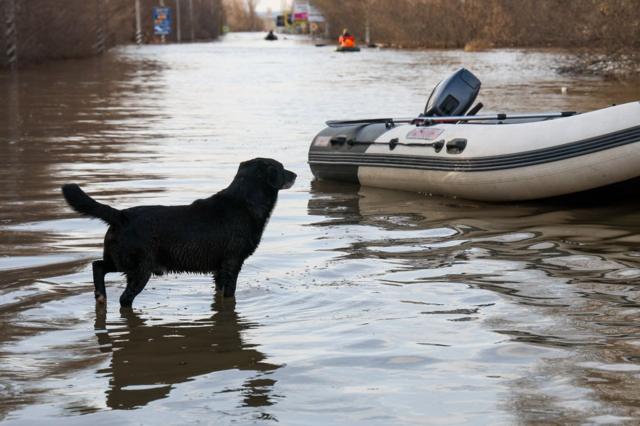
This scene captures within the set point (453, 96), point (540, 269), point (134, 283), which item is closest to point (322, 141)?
point (453, 96)

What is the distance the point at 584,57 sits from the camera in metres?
33.0

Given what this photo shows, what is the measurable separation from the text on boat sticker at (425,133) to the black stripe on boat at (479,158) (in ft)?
0.69

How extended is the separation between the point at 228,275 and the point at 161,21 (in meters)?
81.3

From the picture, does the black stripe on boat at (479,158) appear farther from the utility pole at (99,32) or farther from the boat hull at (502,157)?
the utility pole at (99,32)

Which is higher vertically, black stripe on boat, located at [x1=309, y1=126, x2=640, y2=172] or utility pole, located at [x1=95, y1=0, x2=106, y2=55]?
utility pole, located at [x1=95, y1=0, x2=106, y2=55]

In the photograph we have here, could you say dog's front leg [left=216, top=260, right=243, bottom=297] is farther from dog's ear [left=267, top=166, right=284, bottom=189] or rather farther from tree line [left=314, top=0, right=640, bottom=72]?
tree line [left=314, top=0, right=640, bottom=72]

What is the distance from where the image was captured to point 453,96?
12.7 m

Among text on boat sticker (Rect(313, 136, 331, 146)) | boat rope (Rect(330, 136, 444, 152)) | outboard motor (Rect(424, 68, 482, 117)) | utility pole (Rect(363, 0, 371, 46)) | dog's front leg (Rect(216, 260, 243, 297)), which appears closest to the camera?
dog's front leg (Rect(216, 260, 243, 297))

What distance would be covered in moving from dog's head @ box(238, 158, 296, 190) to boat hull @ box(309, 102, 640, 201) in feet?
12.2

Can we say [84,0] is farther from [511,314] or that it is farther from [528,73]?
[511,314]

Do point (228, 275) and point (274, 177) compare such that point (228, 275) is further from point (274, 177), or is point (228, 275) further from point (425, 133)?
point (425, 133)

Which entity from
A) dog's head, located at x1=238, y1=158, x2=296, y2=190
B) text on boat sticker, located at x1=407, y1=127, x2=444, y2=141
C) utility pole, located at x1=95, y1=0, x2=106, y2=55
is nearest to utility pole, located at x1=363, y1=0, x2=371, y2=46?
utility pole, located at x1=95, y1=0, x2=106, y2=55

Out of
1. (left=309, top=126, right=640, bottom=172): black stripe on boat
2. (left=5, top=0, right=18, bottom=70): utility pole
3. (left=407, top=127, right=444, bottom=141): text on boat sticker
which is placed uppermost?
(left=5, top=0, right=18, bottom=70): utility pole

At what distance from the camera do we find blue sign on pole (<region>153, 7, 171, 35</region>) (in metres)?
85.6
